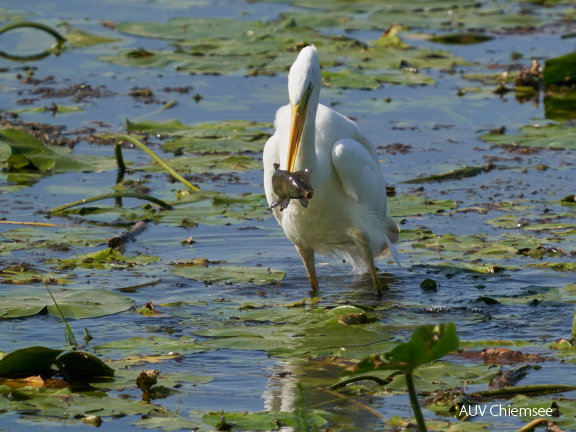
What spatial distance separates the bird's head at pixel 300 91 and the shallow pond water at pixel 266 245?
939 millimetres

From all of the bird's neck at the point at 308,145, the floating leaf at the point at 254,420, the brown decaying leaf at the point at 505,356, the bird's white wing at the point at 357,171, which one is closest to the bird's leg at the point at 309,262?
the bird's white wing at the point at 357,171

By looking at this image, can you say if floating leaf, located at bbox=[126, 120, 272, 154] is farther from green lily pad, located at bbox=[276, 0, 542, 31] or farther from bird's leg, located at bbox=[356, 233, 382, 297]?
green lily pad, located at bbox=[276, 0, 542, 31]

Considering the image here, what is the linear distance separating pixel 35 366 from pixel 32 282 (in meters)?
1.62

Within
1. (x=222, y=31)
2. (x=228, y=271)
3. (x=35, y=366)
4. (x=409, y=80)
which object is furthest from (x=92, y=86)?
(x=35, y=366)

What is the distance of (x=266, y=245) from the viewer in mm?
6719

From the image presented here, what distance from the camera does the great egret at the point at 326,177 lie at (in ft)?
16.8

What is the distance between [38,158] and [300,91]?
135 inches

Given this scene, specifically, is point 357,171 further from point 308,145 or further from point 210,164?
point 210,164

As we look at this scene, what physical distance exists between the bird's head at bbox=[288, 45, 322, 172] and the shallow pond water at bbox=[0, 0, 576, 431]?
94 centimetres

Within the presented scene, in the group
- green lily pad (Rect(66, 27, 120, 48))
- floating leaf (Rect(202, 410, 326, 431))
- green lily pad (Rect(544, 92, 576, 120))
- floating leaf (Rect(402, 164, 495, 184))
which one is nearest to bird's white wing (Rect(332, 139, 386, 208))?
floating leaf (Rect(402, 164, 495, 184))

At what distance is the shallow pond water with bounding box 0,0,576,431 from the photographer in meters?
4.05

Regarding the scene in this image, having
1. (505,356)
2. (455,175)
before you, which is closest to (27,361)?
(505,356)

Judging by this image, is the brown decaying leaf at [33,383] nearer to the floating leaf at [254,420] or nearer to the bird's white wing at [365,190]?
the floating leaf at [254,420]

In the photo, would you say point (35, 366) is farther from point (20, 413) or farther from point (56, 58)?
point (56, 58)
